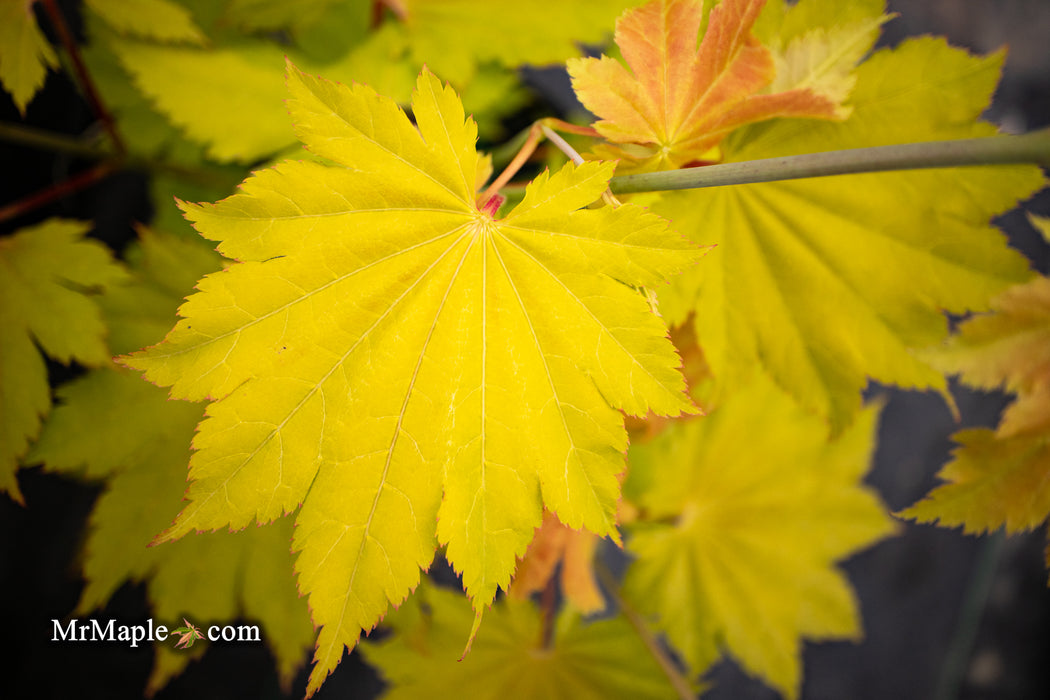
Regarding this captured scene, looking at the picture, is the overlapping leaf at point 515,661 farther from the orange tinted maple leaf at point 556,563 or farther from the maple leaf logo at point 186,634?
the maple leaf logo at point 186,634

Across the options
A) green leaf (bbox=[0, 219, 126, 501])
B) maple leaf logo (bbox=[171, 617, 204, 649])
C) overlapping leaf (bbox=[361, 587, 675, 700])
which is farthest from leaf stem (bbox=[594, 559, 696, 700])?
green leaf (bbox=[0, 219, 126, 501])

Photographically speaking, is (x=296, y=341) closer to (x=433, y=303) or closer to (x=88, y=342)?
(x=433, y=303)

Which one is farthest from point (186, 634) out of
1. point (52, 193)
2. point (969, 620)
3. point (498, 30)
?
point (969, 620)

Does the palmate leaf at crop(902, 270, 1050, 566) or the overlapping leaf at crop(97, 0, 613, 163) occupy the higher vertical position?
the overlapping leaf at crop(97, 0, 613, 163)

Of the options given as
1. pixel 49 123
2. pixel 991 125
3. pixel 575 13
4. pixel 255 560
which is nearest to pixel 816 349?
pixel 991 125

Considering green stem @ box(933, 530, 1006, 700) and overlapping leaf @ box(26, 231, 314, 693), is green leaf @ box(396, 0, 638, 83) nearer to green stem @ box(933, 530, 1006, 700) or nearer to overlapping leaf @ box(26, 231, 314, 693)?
overlapping leaf @ box(26, 231, 314, 693)

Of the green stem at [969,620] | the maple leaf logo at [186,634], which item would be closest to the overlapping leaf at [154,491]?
the maple leaf logo at [186,634]
